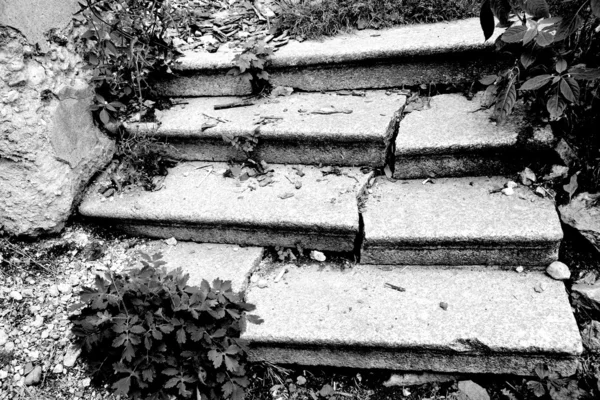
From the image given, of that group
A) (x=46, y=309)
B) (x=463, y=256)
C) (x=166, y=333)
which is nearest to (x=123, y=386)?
(x=166, y=333)

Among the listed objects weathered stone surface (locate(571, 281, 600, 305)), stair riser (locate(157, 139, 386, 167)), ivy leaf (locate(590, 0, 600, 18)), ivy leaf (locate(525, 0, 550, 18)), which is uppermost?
ivy leaf (locate(590, 0, 600, 18))

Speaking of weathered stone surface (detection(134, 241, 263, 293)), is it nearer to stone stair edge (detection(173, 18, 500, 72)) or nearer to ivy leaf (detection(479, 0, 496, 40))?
stone stair edge (detection(173, 18, 500, 72))

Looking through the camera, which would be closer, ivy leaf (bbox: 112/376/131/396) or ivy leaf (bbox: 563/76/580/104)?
ivy leaf (bbox: 112/376/131/396)

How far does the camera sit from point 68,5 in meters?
2.43

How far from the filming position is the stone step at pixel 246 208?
226cm

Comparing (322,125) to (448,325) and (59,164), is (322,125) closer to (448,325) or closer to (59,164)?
(448,325)

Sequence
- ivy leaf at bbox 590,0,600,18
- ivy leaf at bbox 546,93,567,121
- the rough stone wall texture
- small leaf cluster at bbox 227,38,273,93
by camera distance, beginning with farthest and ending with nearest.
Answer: small leaf cluster at bbox 227,38,273,93, the rough stone wall texture, ivy leaf at bbox 546,93,567,121, ivy leaf at bbox 590,0,600,18

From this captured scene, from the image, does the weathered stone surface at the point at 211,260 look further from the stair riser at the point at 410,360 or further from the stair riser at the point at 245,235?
the stair riser at the point at 410,360

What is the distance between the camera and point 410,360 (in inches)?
77.9

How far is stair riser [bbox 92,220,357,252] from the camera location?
2.28 meters

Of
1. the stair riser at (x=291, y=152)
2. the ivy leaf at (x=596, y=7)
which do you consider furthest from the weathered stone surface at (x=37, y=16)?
the ivy leaf at (x=596, y=7)

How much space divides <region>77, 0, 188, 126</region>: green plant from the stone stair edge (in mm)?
178

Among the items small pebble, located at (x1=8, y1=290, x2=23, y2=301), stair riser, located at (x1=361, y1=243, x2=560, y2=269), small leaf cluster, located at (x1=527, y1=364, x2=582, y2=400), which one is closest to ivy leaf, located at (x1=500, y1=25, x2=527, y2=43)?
stair riser, located at (x1=361, y1=243, x2=560, y2=269)

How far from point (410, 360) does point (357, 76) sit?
1.61m
